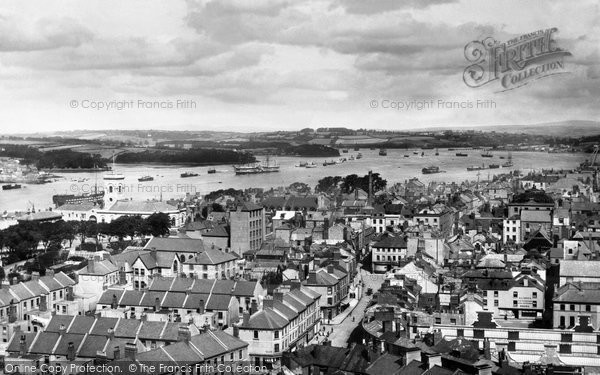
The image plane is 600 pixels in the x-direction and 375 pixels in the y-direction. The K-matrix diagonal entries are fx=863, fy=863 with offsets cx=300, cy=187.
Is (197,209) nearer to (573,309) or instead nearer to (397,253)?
(397,253)

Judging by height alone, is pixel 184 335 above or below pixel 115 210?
above

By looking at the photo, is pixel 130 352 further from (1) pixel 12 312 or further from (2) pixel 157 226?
(2) pixel 157 226

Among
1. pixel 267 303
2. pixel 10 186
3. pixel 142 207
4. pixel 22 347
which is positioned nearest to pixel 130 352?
pixel 22 347

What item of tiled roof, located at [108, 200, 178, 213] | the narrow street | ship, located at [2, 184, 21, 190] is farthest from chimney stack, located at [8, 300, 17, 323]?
ship, located at [2, 184, 21, 190]

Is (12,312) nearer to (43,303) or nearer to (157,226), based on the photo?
(43,303)

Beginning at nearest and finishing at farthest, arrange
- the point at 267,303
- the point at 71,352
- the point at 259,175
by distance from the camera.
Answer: the point at 71,352 → the point at 267,303 → the point at 259,175

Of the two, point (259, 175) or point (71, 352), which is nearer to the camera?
point (71, 352)

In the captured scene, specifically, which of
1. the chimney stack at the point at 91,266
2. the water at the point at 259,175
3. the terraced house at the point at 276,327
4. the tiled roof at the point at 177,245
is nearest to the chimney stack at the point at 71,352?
the terraced house at the point at 276,327

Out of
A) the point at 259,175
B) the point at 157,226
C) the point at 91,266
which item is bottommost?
the point at 259,175

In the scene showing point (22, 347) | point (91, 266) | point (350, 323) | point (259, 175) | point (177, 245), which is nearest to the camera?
point (22, 347)
